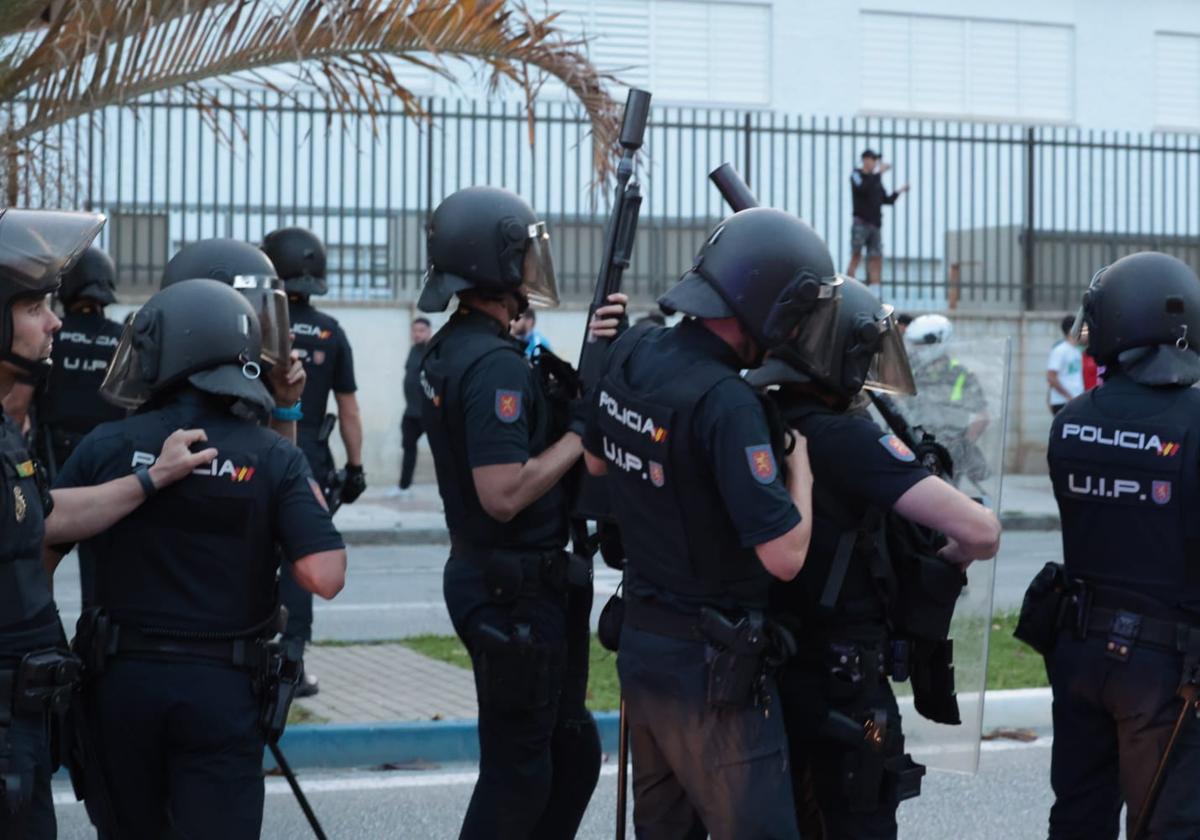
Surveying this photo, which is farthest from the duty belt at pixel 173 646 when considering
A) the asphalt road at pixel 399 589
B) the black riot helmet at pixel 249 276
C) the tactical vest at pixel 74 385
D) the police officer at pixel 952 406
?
the asphalt road at pixel 399 589

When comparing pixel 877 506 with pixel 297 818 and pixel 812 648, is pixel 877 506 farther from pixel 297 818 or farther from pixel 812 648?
pixel 297 818

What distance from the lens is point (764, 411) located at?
11.5ft

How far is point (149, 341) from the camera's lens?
382 cm

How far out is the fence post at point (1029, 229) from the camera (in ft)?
60.3

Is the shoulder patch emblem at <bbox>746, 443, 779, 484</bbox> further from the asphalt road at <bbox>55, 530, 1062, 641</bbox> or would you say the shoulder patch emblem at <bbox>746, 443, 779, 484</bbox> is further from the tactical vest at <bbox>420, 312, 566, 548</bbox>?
the asphalt road at <bbox>55, 530, 1062, 641</bbox>

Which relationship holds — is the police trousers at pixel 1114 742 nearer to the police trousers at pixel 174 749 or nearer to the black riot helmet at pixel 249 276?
the police trousers at pixel 174 749

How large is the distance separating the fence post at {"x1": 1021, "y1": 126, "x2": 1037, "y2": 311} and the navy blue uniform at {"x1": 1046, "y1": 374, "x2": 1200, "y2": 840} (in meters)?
14.6

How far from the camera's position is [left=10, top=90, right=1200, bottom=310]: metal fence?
51.8 feet

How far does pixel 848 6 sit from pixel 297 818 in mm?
21556

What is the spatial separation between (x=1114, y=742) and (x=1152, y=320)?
3.42 feet

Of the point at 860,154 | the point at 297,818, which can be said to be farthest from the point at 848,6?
the point at 297,818

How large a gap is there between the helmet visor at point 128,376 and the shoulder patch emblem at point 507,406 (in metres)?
0.88

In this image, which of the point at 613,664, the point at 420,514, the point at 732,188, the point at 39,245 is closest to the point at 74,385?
the point at 613,664

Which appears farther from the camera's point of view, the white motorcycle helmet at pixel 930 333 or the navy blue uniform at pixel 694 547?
the white motorcycle helmet at pixel 930 333
